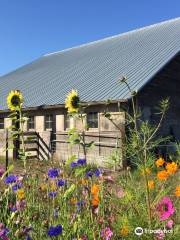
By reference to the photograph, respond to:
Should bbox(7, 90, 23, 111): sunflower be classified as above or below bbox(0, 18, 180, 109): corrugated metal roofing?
below

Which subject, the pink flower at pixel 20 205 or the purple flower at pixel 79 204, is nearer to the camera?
the pink flower at pixel 20 205

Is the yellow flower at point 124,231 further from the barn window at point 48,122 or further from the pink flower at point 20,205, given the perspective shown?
the barn window at point 48,122

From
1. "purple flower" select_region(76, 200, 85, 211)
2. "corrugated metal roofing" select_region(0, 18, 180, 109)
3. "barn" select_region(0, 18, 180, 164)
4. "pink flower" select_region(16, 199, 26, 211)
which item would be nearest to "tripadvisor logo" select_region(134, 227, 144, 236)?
"purple flower" select_region(76, 200, 85, 211)

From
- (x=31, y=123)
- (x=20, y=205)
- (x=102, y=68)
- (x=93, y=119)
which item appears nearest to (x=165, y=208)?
(x=20, y=205)

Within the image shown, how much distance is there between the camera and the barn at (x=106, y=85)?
15.9m

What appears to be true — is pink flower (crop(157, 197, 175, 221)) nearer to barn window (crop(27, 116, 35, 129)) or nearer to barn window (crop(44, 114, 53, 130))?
barn window (crop(44, 114, 53, 130))

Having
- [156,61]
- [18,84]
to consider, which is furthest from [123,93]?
[18,84]

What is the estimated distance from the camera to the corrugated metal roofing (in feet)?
55.3

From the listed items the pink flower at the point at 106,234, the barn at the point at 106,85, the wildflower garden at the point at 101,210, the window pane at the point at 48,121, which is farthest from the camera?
the window pane at the point at 48,121

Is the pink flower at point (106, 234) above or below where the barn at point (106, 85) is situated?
below

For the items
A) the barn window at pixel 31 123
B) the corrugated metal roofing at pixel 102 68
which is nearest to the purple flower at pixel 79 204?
the corrugated metal roofing at pixel 102 68

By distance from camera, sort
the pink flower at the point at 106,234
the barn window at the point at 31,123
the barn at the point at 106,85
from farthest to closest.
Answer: the barn window at the point at 31,123
the barn at the point at 106,85
the pink flower at the point at 106,234

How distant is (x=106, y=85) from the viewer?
56.1ft

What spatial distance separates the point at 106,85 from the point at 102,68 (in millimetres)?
3260
